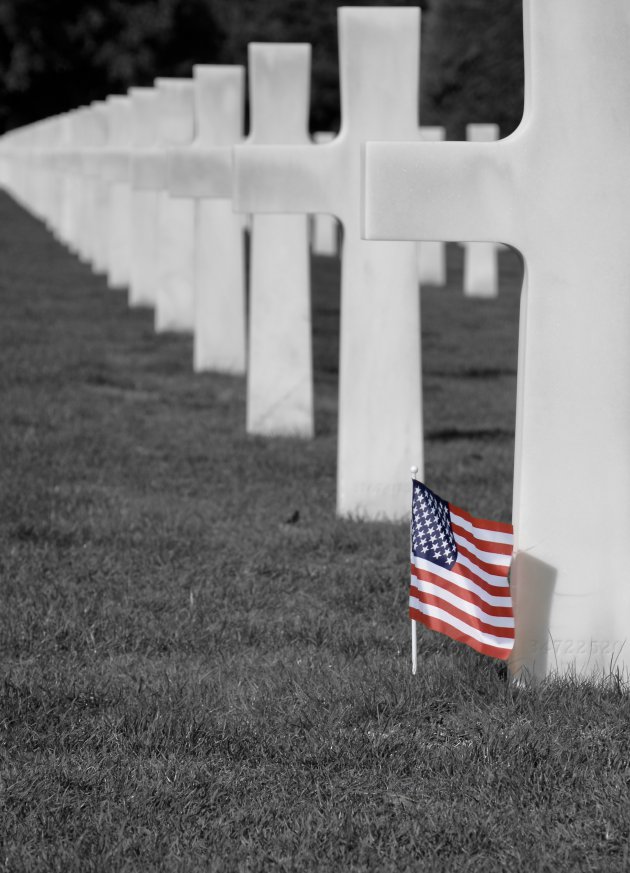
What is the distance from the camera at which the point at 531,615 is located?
468 cm

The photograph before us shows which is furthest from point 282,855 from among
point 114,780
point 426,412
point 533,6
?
point 426,412

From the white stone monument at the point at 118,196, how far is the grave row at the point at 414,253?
145 cm

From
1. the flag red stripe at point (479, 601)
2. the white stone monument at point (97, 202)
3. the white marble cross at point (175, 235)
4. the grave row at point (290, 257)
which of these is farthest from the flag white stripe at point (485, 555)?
the white stone monument at point (97, 202)

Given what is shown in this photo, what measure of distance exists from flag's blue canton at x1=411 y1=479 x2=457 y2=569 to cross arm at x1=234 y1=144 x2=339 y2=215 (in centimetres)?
274

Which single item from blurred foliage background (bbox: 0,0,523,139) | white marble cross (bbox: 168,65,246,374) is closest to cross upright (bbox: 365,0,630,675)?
white marble cross (bbox: 168,65,246,374)

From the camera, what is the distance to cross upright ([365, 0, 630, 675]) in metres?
4.54

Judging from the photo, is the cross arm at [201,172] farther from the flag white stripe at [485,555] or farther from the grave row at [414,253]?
the flag white stripe at [485,555]

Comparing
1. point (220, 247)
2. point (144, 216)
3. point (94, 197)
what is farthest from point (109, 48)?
point (220, 247)

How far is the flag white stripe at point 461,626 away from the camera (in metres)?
4.43

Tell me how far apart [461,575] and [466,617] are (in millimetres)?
123

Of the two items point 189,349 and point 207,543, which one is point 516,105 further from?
point 207,543

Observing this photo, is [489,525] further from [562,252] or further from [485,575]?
[562,252]

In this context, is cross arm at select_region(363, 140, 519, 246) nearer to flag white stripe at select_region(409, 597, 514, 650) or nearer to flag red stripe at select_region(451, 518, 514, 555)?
flag red stripe at select_region(451, 518, 514, 555)

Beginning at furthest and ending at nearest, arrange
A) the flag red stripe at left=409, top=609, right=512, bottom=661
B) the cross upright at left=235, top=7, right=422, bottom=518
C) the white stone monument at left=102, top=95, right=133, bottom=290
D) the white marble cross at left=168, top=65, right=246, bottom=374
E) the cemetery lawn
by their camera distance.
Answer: the white stone monument at left=102, top=95, right=133, bottom=290
the white marble cross at left=168, top=65, right=246, bottom=374
the cross upright at left=235, top=7, right=422, bottom=518
the flag red stripe at left=409, top=609, right=512, bottom=661
the cemetery lawn
